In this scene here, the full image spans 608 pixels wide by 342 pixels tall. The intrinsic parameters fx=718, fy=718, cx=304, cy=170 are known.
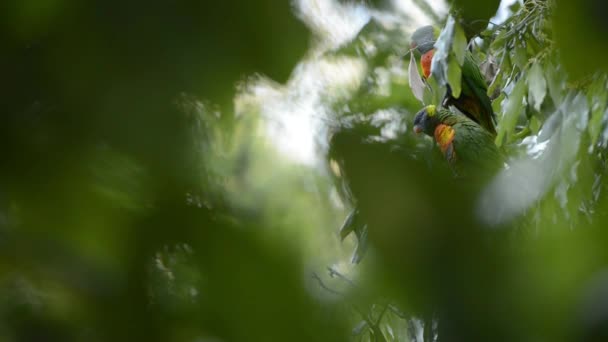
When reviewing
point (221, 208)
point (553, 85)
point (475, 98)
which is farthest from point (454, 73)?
point (475, 98)

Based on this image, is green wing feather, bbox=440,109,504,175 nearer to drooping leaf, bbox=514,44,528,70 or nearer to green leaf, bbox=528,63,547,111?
drooping leaf, bbox=514,44,528,70

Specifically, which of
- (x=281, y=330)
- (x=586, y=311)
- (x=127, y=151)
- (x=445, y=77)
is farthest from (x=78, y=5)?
Result: (x=445, y=77)

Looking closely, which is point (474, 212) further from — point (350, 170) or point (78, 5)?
point (78, 5)

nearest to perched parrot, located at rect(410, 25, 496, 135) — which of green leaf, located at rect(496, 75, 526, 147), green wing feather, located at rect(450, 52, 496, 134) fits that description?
green wing feather, located at rect(450, 52, 496, 134)

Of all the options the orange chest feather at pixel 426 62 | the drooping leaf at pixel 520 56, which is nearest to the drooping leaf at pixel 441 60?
the drooping leaf at pixel 520 56

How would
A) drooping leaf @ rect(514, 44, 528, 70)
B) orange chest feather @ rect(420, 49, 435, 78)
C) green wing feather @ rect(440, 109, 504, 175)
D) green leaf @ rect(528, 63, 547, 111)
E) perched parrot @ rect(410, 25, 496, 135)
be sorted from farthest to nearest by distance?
perched parrot @ rect(410, 25, 496, 135) < orange chest feather @ rect(420, 49, 435, 78) < green wing feather @ rect(440, 109, 504, 175) < drooping leaf @ rect(514, 44, 528, 70) < green leaf @ rect(528, 63, 547, 111)
